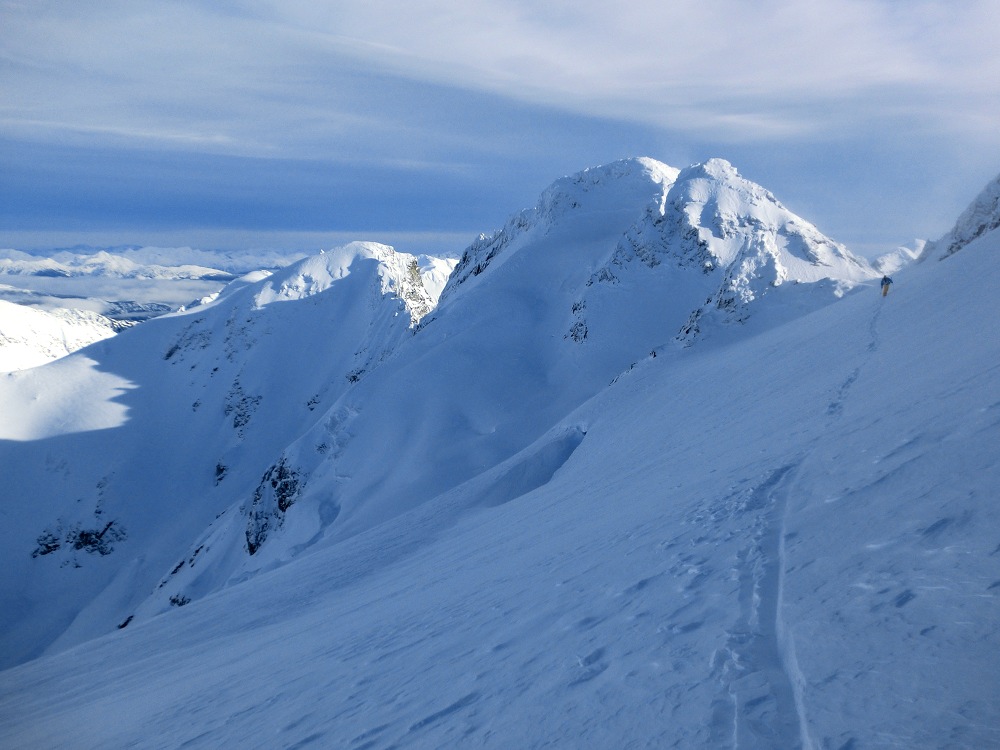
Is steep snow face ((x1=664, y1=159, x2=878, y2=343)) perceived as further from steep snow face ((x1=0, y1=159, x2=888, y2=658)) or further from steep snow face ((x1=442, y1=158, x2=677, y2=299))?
steep snow face ((x1=442, y1=158, x2=677, y2=299))

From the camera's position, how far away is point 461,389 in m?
44.2

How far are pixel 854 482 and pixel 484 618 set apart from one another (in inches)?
182

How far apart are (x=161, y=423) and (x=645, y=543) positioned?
103 meters

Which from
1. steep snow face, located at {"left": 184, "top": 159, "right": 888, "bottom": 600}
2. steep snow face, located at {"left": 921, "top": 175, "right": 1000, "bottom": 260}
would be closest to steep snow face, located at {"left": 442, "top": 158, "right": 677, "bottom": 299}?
steep snow face, located at {"left": 184, "top": 159, "right": 888, "bottom": 600}

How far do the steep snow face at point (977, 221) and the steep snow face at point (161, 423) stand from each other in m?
63.4

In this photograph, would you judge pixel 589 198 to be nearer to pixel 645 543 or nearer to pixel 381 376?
pixel 381 376

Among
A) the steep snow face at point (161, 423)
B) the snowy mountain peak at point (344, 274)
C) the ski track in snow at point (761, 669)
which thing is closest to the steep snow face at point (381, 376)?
the steep snow face at point (161, 423)

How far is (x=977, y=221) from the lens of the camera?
2262cm

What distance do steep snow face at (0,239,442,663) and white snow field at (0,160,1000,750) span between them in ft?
118

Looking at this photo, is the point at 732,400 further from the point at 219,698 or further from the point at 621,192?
the point at 621,192

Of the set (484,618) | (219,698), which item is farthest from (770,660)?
(219,698)

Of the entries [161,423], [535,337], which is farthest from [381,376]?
[161,423]

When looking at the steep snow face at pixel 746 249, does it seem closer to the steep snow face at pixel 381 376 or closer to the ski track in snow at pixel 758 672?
the steep snow face at pixel 381 376

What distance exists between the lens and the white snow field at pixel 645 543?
4258 mm
